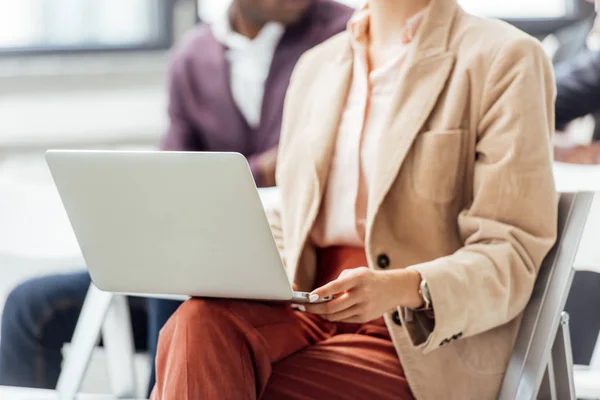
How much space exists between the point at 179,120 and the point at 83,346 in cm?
69

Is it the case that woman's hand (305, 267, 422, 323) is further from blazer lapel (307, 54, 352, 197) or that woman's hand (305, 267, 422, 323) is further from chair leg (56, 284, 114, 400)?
chair leg (56, 284, 114, 400)

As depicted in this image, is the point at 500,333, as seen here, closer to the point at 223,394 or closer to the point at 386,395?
the point at 386,395

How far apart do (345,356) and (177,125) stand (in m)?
1.03

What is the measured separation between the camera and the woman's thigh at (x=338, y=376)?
103 cm

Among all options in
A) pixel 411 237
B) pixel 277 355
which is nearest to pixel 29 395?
pixel 277 355

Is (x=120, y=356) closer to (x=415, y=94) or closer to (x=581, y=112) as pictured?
(x=415, y=94)

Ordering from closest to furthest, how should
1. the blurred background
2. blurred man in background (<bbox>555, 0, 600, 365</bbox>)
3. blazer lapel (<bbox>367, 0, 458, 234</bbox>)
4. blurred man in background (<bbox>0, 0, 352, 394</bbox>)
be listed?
1. blazer lapel (<bbox>367, 0, 458, 234</bbox>)
2. blurred man in background (<bbox>555, 0, 600, 365</bbox>)
3. blurred man in background (<bbox>0, 0, 352, 394</bbox>)
4. the blurred background

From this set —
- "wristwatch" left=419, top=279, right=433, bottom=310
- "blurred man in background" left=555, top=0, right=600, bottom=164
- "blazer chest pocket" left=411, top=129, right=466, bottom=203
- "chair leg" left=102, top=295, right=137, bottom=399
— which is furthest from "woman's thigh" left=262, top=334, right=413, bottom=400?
"blurred man in background" left=555, top=0, right=600, bottom=164

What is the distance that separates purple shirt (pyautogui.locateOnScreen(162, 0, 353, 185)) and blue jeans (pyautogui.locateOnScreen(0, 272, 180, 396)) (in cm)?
39

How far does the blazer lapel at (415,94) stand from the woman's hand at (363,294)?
13 centimetres

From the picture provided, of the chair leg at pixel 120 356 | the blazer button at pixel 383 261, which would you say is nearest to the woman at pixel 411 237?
the blazer button at pixel 383 261

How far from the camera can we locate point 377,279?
0.97 metres

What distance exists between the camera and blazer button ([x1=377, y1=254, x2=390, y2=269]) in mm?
1110

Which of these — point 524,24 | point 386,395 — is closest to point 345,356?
point 386,395
